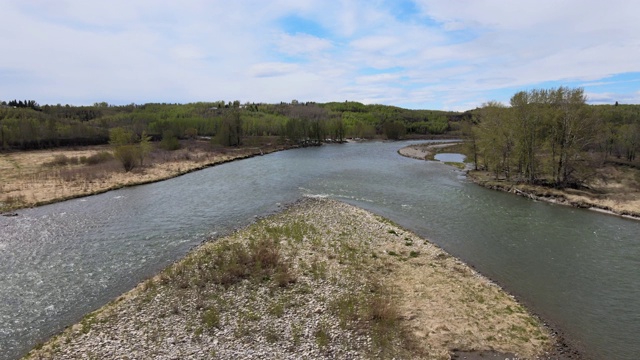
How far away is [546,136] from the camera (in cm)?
4350

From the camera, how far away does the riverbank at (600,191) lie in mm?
33750

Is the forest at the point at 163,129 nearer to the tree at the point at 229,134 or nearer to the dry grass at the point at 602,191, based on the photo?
the tree at the point at 229,134

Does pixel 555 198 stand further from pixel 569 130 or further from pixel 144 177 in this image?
pixel 144 177

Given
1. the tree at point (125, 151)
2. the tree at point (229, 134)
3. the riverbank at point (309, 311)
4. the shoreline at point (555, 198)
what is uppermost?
the tree at point (229, 134)

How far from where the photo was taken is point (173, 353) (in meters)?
12.8

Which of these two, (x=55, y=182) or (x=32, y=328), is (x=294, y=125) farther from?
(x=32, y=328)

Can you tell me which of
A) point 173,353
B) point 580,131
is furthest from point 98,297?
point 580,131

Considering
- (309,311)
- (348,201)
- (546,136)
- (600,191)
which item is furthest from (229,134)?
(309,311)

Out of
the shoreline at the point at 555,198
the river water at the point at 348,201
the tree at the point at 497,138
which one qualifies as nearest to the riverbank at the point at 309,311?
the river water at the point at 348,201

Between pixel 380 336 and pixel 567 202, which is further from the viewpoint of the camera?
pixel 567 202

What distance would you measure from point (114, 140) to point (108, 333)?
56.7 metres

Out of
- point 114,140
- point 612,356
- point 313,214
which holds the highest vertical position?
point 114,140

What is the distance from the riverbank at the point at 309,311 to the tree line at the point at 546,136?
2961 cm

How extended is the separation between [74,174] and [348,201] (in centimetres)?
4135
